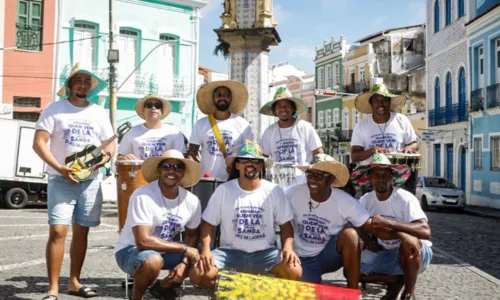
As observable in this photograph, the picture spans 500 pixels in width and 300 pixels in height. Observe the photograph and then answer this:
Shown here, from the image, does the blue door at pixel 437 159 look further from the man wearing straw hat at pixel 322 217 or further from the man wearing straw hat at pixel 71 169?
the man wearing straw hat at pixel 71 169

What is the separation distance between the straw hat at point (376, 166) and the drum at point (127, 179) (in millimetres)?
1914

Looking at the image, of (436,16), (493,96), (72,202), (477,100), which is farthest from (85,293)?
(436,16)

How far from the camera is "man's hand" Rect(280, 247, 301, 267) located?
14.6ft

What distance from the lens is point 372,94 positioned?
5.99 m

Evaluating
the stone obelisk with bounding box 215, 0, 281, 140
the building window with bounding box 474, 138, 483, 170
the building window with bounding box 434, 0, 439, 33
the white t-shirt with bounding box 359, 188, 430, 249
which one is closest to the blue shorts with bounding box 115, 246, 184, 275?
the white t-shirt with bounding box 359, 188, 430, 249

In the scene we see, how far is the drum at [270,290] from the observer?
152 inches

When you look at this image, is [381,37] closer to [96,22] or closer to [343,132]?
[343,132]

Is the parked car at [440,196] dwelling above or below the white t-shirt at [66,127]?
below

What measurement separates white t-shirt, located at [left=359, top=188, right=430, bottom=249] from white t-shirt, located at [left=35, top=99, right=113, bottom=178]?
2.52 metres

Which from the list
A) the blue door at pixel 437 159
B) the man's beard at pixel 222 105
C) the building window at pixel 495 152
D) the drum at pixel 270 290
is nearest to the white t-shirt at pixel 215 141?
the man's beard at pixel 222 105

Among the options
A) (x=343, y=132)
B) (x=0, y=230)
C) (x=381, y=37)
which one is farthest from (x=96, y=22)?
(x=343, y=132)

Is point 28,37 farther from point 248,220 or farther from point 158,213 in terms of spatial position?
point 248,220

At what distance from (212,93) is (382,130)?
1.73 m

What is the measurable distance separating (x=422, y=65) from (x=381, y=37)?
11.3ft
